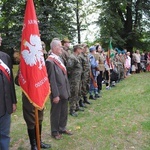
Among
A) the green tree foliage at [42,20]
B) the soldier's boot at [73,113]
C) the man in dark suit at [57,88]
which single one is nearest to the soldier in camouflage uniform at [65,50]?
the soldier's boot at [73,113]

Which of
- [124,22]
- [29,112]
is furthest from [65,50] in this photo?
[124,22]

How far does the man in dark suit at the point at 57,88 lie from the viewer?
5148mm

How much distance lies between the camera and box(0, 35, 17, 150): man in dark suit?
3.91 metres

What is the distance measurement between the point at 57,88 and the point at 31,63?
109 cm

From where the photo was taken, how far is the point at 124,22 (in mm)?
24859

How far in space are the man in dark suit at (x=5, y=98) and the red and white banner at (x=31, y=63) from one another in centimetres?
30

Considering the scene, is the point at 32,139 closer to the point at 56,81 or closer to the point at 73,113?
the point at 56,81

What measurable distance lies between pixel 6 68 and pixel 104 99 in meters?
5.98

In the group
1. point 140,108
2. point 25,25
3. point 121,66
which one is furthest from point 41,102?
point 121,66

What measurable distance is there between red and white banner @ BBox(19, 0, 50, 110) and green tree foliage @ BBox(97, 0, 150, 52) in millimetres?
18089

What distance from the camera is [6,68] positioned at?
13.0ft

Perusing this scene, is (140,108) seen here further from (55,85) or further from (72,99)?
(55,85)

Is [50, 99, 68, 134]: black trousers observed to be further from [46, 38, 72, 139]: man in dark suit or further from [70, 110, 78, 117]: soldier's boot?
[70, 110, 78, 117]: soldier's boot

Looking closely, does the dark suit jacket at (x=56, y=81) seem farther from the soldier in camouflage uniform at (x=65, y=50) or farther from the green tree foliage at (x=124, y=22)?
the green tree foliage at (x=124, y=22)
